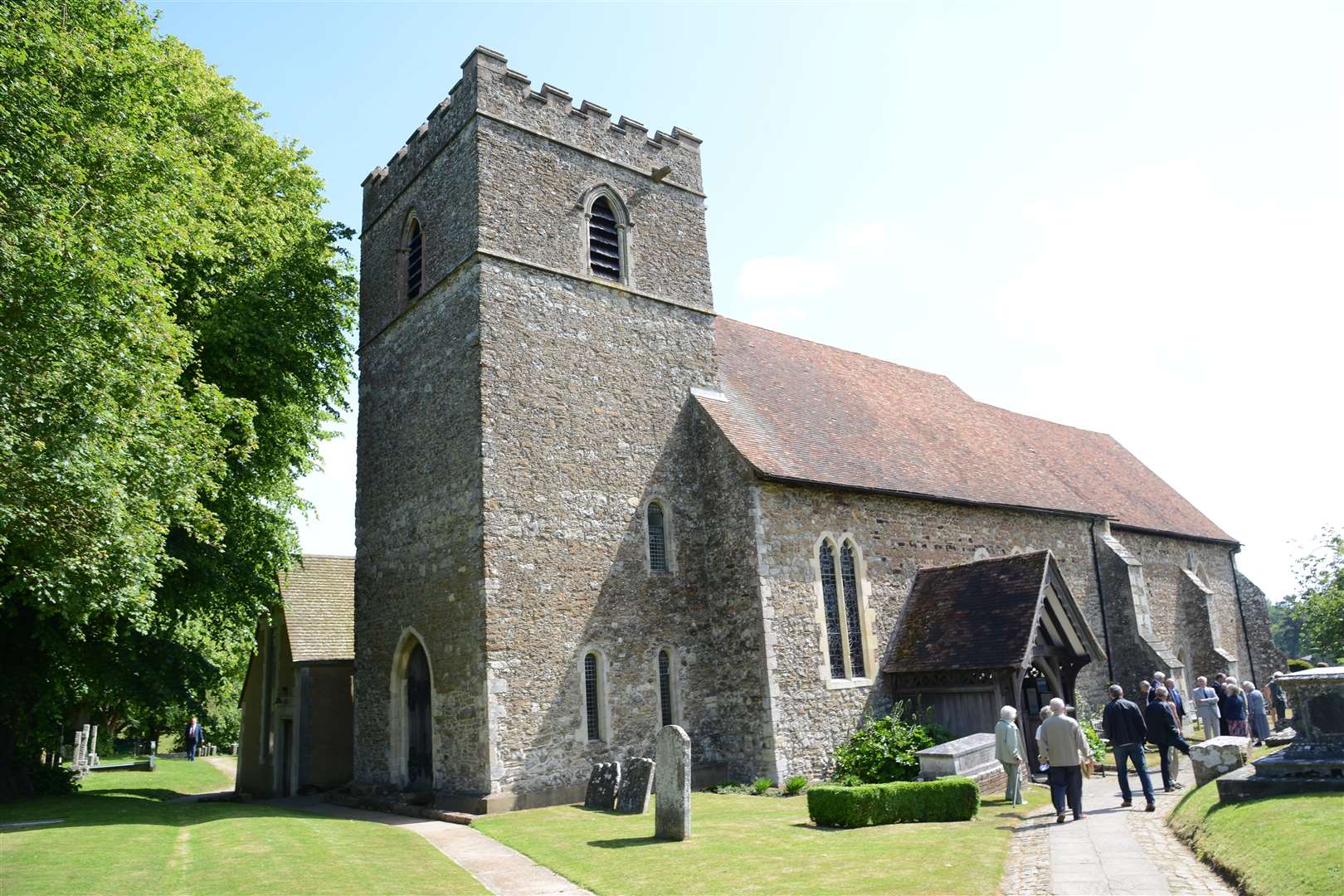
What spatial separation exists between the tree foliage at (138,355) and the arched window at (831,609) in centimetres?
1128

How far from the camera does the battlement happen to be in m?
18.2

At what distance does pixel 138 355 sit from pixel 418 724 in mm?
8541

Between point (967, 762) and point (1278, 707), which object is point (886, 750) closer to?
point (967, 762)

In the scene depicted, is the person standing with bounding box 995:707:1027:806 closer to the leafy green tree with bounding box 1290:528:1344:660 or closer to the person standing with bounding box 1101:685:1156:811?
the person standing with bounding box 1101:685:1156:811

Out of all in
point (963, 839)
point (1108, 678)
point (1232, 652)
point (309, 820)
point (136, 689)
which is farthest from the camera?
point (1232, 652)

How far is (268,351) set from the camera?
61.6 feet

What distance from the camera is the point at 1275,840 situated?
8.35m

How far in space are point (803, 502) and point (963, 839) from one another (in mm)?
8274

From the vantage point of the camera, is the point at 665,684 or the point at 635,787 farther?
the point at 665,684

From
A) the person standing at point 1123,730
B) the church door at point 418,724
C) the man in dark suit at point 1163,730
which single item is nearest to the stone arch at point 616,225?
the church door at point 418,724

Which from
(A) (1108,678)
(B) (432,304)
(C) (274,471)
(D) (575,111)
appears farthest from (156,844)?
(A) (1108,678)

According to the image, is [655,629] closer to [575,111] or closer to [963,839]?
[963,839]

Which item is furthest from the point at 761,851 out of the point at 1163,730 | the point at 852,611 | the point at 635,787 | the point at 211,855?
the point at 852,611

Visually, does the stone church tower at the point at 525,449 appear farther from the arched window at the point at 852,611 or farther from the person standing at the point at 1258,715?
the person standing at the point at 1258,715
